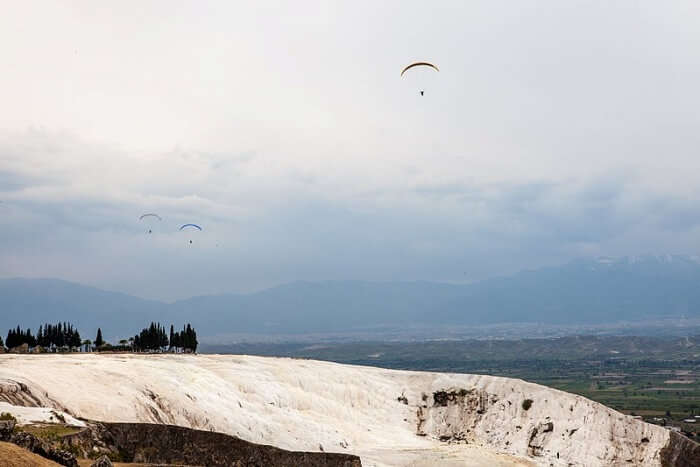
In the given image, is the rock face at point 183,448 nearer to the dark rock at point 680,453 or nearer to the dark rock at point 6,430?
the dark rock at point 6,430

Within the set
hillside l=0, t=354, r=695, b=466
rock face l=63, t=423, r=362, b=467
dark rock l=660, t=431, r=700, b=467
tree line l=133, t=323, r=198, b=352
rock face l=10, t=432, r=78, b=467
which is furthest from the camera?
tree line l=133, t=323, r=198, b=352

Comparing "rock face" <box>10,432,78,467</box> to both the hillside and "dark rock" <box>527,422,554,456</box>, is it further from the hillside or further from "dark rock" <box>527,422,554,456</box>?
"dark rock" <box>527,422,554,456</box>

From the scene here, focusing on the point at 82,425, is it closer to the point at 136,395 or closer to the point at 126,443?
the point at 126,443

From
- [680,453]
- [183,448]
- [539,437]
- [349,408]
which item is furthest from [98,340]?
[680,453]

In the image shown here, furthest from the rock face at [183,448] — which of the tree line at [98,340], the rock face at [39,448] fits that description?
the tree line at [98,340]

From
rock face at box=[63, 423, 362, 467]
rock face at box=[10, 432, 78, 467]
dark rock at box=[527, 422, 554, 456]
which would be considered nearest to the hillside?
dark rock at box=[527, 422, 554, 456]

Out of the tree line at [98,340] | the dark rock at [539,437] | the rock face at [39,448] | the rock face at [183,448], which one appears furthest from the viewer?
the tree line at [98,340]
